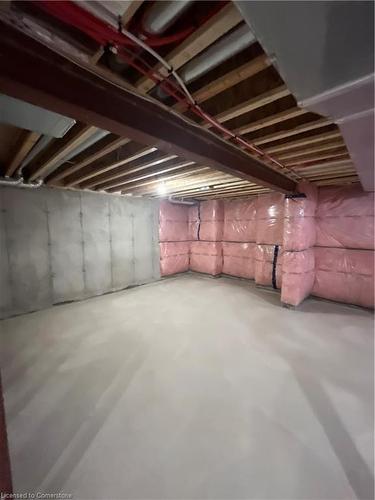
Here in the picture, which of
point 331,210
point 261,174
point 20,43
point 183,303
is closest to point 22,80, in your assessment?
point 20,43

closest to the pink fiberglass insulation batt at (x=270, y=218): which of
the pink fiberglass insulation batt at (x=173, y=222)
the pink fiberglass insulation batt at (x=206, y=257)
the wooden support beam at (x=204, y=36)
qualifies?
the pink fiberglass insulation batt at (x=206, y=257)

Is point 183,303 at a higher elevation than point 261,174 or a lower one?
lower

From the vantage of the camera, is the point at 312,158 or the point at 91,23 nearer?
the point at 91,23

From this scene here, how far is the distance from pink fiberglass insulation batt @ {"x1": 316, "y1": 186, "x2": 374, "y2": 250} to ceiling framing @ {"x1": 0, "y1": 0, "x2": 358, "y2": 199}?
0.37 meters

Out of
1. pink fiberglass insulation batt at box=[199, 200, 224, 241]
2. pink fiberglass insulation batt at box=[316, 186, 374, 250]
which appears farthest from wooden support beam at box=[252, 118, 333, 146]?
pink fiberglass insulation batt at box=[199, 200, 224, 241]

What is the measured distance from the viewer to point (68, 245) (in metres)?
4.02

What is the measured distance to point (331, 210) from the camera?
3.85m

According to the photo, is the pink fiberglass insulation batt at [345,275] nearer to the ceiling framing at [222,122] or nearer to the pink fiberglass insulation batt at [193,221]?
the ceiling framing at [222,122]

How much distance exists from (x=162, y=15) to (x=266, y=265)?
14.6ft

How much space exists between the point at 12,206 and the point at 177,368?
3381 millimetres

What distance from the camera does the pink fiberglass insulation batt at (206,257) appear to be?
5.73 metres

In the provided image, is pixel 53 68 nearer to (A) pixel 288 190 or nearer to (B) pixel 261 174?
(B) pixel 261 174

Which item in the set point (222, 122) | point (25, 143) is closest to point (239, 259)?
point (222, 122)

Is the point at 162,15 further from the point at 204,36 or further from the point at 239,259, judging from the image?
the point at 239,259
